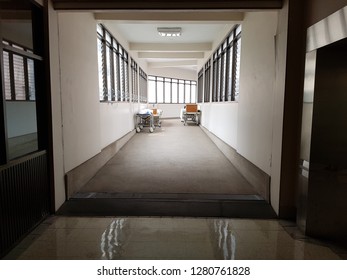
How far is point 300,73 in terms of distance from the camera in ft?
10.4

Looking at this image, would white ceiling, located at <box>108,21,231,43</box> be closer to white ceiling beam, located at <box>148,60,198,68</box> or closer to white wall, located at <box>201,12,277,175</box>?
white wall, located at <box>201,12,277,175</box>

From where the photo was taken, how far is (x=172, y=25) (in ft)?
25.4

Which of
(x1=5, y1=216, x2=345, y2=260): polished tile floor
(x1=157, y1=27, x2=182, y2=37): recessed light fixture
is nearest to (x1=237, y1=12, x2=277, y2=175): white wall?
(x1=5, y1=216, x2=345, y2=260): polished tile floor

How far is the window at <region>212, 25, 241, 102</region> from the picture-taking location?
261 inches

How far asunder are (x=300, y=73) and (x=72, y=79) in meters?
3.08

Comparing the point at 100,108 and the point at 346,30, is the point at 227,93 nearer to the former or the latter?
the point at 100,108

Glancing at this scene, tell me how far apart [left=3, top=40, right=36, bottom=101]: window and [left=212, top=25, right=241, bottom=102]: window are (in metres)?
4.31

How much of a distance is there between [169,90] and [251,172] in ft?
57.4

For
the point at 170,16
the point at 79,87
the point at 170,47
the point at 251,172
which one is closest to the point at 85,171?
the point at 79,87

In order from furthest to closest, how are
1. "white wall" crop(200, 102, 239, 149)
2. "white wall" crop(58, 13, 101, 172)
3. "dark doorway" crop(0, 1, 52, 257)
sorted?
"white wall" crop(200, 102, 239, 149), "white wall" crop(58, 13, 101, 172), "dark doorway" crop(0, 1, 52, 257)

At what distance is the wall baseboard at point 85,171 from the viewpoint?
3.88m

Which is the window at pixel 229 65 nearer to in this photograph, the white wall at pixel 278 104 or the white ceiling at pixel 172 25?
the white ceiling at pixel 172 25

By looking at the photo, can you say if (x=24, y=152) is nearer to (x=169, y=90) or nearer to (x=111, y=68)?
(x=111, y=68)

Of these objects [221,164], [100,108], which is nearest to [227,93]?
[221,164]
